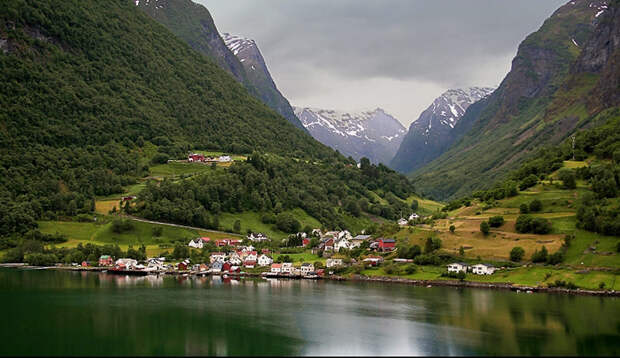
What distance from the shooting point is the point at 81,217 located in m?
140

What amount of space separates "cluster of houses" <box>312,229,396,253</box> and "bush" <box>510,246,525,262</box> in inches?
981

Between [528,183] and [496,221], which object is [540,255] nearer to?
[496,221]

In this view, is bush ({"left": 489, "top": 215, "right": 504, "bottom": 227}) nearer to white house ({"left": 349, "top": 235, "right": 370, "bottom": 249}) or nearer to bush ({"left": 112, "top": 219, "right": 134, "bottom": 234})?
white house ({"left": 349, "top": 235, "right": 370, "bottom": 249})

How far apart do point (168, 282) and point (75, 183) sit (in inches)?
2806

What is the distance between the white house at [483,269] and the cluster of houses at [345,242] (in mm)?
20539

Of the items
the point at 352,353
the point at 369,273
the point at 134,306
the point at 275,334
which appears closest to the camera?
the point at 352,353

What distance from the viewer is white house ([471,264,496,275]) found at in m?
99.4

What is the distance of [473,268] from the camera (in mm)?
100875

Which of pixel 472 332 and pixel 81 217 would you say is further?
pixel 81 217

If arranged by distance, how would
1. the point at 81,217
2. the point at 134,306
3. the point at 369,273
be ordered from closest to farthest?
the point at 134,306 < the point at 369,273 < the point at 81,217

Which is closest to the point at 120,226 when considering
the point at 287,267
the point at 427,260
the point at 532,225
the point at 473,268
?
the point at 287,267

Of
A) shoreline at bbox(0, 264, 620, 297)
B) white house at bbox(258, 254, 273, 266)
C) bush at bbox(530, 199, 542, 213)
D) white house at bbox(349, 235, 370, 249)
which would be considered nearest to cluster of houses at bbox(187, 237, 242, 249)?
white house at bbox(258, 254, 273, 266)

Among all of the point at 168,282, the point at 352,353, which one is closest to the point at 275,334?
the point at 352,353

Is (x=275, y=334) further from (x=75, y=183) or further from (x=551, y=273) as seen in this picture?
(x=75, y=183)
